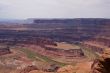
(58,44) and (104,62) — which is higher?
(104,62)

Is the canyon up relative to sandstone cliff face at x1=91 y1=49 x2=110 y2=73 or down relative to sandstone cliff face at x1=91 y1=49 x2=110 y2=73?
down

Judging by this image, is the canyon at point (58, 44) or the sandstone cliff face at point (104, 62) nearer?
the sandstone cliff face at point (104, 62)

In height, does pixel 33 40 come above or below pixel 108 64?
below

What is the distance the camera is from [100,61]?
24.7m

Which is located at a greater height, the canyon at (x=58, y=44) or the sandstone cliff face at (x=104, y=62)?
the sandstone cliff face at (x=104, y=62)

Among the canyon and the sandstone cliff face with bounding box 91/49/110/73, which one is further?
the canyon

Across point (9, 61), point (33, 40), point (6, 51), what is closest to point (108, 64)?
point (9, 61)

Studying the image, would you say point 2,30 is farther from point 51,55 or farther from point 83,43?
point 51,55

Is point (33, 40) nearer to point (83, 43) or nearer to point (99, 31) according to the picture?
point (83, 43)

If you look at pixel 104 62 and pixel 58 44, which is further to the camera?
pixel 58 44

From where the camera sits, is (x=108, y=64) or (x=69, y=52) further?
(x=69, y=52)

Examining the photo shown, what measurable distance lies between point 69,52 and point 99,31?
61.5 metres

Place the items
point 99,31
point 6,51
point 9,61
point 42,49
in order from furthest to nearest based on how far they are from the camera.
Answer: point 99,31
point 42,49
point 6,51
point 9,61

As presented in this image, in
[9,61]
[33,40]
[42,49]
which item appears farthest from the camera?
[33,40]
